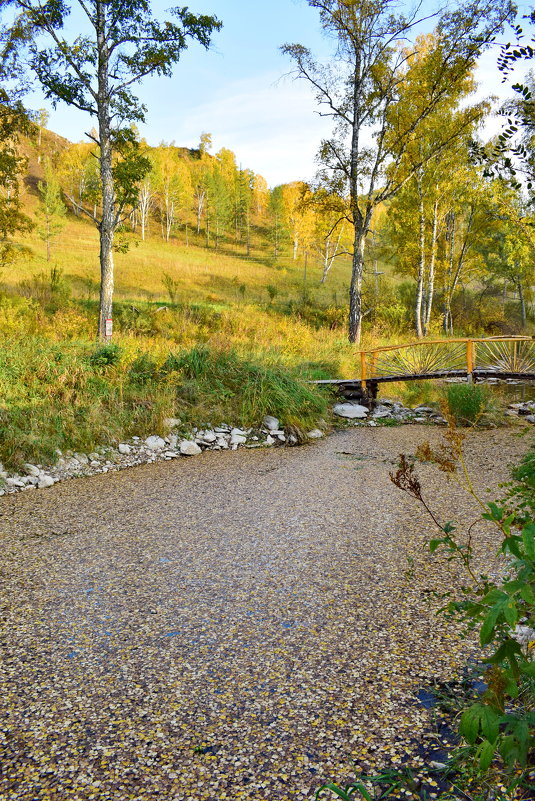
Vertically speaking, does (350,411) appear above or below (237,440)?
above

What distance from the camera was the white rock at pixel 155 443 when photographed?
7383mm

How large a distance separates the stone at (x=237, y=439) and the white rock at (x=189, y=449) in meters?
0.59

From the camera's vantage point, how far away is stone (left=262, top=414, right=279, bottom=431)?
27.7ft

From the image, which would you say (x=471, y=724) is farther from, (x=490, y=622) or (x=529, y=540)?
(x=529, y=540)

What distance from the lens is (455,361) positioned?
10992 mm

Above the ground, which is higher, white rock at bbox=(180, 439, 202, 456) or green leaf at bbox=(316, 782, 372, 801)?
green leaf at bbox=(316, 782, 372, 801)

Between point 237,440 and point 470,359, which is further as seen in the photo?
point 470,359

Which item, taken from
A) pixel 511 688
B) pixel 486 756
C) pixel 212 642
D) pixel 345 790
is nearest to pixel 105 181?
pixel 212 642

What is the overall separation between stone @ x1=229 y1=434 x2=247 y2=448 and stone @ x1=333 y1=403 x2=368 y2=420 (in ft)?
8.72

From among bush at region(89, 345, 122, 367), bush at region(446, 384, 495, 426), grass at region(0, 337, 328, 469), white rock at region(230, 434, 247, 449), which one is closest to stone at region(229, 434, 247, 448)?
white rock at region(230, 434, 247, 449)

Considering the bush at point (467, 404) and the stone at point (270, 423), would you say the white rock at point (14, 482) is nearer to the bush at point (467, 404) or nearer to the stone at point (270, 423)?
→ the stone at point (270, 423)

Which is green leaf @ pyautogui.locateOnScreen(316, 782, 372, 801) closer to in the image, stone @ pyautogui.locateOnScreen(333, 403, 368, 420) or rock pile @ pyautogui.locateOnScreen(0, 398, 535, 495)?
rock pile @ pyautogui.locateOnScreen(0, 398, 535, 495)

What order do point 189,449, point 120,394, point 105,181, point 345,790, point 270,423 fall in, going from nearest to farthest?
point 345,790
point 189,449
point 120,394
point 270,423
point 105,181

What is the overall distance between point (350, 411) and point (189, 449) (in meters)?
3.79
